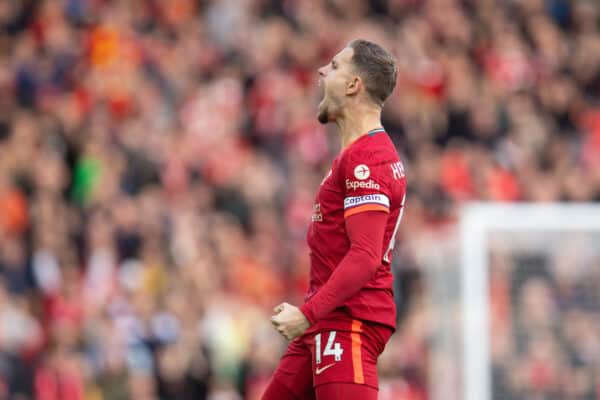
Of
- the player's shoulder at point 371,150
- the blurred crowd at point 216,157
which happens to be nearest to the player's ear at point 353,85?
the player's shoulder at point 371,150

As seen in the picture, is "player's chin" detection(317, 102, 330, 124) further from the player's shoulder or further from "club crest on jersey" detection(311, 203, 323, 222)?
"club crest on jersey" detection(311, 203, 323, 222)

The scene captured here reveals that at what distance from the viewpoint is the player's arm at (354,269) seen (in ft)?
19.0

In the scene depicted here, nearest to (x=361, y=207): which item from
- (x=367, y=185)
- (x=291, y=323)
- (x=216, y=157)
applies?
(x=367, y=185)

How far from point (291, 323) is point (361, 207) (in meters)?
0.59

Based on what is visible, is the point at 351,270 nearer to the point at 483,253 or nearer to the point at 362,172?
the point at 362,172

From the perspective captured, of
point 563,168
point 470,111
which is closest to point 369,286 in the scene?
point 563,168

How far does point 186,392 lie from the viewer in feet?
44.5

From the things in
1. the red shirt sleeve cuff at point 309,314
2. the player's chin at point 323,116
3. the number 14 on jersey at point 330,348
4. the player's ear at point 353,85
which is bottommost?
the number 14 on jersey at point 330,348

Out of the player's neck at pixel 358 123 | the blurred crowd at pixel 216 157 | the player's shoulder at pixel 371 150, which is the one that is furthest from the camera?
the blurred crowd at pixel 216 157

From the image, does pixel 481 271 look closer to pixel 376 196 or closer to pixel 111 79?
pixel 111 79

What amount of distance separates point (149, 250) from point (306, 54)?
449 cm

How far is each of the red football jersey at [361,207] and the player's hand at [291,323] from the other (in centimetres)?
31

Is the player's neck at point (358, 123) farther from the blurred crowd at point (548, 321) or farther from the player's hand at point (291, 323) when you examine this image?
the blurred crowd at point (548, 321)

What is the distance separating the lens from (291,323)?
573cm
